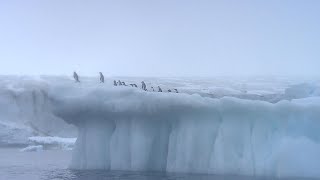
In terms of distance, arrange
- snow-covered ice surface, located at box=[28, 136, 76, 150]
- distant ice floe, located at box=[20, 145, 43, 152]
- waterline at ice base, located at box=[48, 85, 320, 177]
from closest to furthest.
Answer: waterline at ice base, located at box=[48, 85, 320, 177] → distant ice floe, located at box=[20, 145, 43, 152] → snow-covered ice surface, located at box=[28, 136, 76, 150]

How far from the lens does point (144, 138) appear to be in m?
17.5

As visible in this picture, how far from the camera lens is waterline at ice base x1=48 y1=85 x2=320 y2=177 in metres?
16.5

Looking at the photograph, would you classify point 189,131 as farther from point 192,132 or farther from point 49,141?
point 49,141

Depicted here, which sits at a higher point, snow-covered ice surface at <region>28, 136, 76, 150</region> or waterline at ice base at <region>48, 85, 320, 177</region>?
waterline at ice base at <region>48, 85, 320, 177</region>

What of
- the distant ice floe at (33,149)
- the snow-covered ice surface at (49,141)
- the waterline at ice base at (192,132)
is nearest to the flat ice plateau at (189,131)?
the waterline at ice base at (192,132)

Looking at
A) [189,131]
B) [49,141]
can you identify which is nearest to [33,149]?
[49,141]

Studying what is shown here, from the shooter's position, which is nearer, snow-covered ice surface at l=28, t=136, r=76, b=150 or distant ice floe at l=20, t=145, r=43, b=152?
distant ice floe at l=20, t=145, r=43, b=152

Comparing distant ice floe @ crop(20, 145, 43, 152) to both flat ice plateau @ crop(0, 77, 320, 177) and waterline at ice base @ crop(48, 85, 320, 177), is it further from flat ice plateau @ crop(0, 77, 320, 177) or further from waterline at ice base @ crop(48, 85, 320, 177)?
waterline at ice base @ crop(48, 85, 320, 177)

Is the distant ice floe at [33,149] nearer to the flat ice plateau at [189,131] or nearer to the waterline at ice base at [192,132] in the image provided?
the flat ice plateau at [189,131]

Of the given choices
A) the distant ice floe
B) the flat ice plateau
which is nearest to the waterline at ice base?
the flat ice plateau

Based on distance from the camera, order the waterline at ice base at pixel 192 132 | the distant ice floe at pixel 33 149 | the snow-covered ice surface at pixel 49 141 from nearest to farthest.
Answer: the waterline at ice base at pixel 192 132 < the distant ice floe at pixel 33 149 < the snow-covered ice surface at pixel 49 141

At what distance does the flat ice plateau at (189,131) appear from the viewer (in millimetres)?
16547

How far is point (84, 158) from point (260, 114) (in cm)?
623

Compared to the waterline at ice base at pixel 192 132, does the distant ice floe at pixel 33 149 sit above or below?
below
